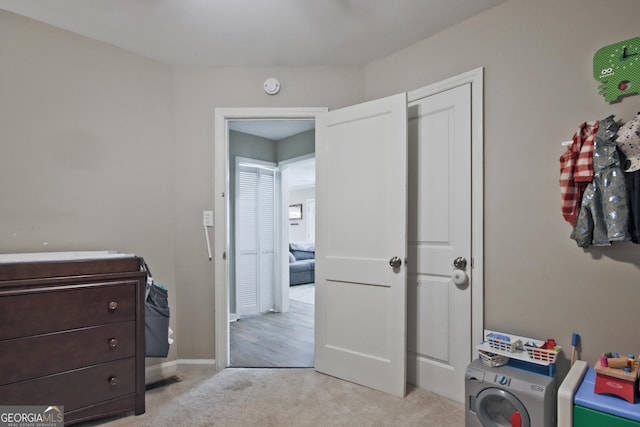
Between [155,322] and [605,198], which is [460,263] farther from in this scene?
[155,322]

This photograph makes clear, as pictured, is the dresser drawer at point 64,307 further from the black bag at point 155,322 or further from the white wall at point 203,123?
the white wall at point 203,123

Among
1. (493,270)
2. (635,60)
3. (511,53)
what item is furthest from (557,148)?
(493,270)

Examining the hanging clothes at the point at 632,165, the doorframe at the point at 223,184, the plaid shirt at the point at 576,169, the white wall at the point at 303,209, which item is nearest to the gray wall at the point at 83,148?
the doorframe at the point at 223,184

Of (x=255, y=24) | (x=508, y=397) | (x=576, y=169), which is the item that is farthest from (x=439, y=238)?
(x=255, y=24)

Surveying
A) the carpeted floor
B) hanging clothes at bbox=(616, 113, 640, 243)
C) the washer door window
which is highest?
hanging clothes at bbox=(616, 113, 640, 243)

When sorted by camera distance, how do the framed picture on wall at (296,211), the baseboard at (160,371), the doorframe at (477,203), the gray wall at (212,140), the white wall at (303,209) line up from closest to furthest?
the gray wall at (212,140) < the doorframe at (477,203) < the baseboard at (160,371) < the white wall at (303,209) < the framed picture on wall at (296,211)

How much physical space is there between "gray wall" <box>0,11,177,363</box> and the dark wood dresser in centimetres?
51

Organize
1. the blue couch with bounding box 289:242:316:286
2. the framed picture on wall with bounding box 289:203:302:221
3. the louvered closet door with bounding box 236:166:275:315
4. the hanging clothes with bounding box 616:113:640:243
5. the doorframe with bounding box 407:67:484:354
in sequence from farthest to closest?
the framed picture on wall with bounding box 289:203:302:221, the blue couch with bounding box 289:242:316:286, the louvered closet door with bounding box 236:166:275:315, the doorframe with bounding box 407:67:484:354, the hanging clothes with bounding box 616:113:640:243

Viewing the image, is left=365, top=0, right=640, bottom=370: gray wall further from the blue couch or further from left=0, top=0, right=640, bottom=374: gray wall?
the blue couch

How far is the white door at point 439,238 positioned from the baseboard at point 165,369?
5.39 feet

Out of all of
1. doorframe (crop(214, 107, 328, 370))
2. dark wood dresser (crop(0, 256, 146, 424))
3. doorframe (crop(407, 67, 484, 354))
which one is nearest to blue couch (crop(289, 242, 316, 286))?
doorframe (crop(214, 107, 328, 370))

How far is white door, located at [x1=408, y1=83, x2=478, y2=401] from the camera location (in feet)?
7.43

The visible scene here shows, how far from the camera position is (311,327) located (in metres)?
4.18

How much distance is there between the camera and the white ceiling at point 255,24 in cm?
208
